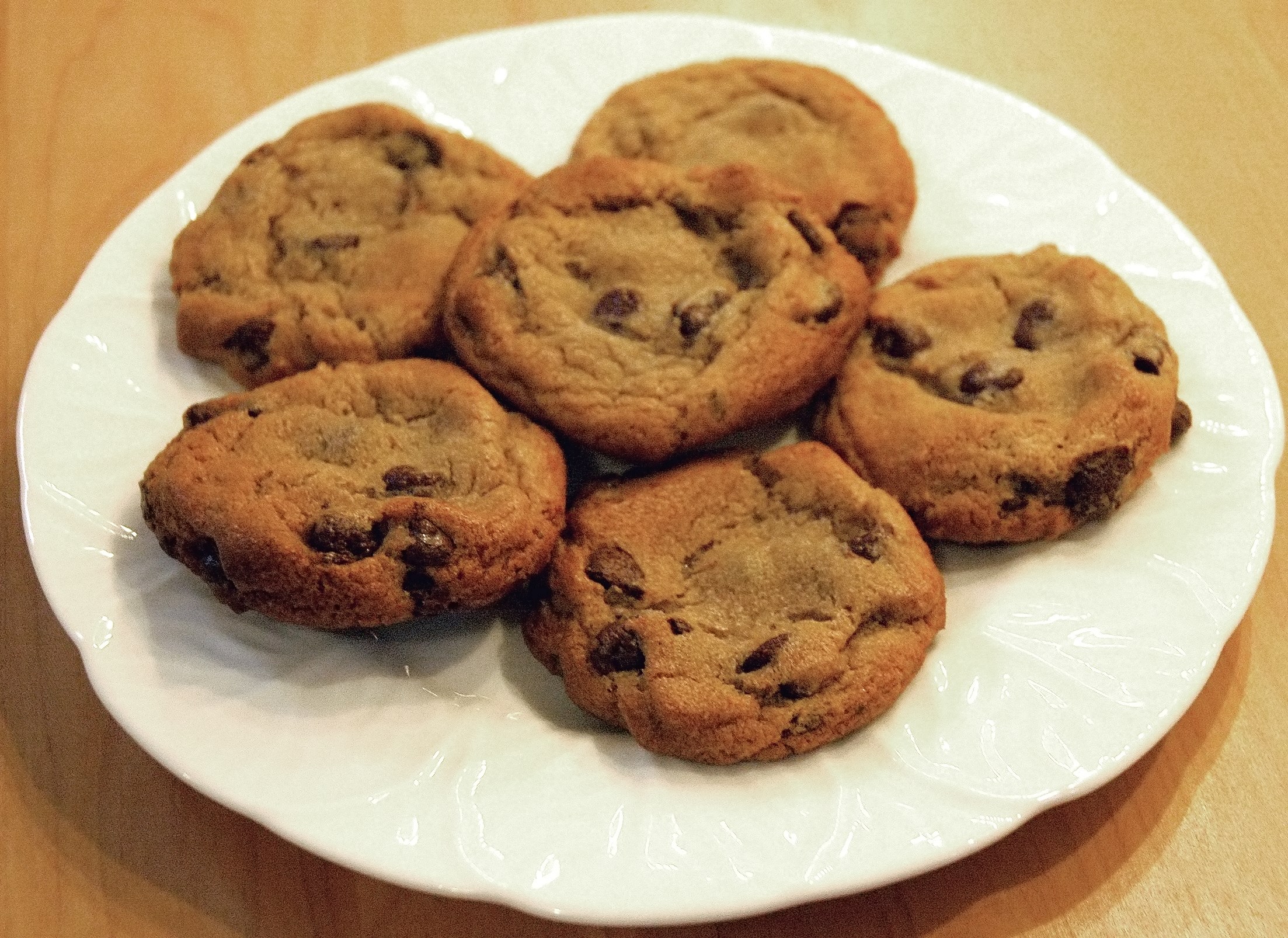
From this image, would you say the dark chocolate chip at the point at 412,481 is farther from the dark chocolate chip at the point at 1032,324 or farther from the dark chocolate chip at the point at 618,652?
the dark chocolate chip at the point at 1032,324

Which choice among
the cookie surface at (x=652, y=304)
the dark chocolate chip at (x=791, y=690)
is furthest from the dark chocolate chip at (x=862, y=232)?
the dark chocolate chip at (x=791, y=690)

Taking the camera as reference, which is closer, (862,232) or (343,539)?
(343,539)

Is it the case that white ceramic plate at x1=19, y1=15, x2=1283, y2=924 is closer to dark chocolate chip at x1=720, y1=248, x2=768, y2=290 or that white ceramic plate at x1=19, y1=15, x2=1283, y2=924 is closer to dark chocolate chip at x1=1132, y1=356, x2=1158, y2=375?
dark chocolate chip at x1=1132, y1=356, x2=1158, y2=375

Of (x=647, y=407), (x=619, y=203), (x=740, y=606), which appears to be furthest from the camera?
(x=619, y=203)

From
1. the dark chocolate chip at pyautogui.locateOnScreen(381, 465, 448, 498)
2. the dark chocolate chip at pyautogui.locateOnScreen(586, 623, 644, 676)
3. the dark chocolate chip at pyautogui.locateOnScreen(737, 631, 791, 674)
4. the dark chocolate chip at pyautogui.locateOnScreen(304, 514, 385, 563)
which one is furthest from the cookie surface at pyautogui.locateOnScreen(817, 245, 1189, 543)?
the dark chocolate chip at pyautogui.locateOnScreen(304, 514, 385, 563)

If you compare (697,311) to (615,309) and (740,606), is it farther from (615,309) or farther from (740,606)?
Answer: (740,606)

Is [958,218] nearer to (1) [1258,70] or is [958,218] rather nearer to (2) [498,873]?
(1) [1258,70]

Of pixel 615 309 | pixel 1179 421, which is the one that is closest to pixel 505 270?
pixel 615 309
